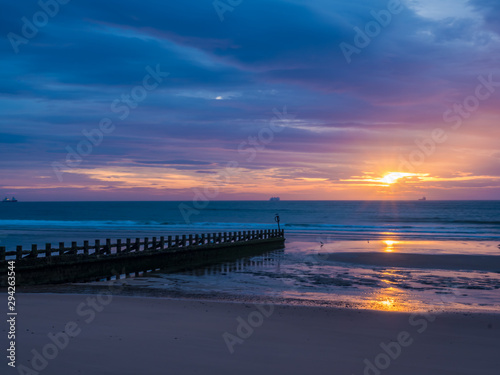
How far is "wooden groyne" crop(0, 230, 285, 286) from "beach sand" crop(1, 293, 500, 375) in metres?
3.92

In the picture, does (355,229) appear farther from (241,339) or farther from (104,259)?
(241,339)

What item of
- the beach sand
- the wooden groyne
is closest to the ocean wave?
the wooden groyne

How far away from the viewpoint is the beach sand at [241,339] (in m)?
8.79

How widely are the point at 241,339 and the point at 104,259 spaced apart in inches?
538

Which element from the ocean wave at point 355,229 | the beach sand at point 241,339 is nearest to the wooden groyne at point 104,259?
the beach sand at point 241,339

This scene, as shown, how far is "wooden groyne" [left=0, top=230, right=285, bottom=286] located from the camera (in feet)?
61.0

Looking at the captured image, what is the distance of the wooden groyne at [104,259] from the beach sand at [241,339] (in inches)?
154

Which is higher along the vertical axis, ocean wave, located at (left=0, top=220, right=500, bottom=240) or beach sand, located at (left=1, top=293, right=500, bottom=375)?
beach sand, located at (left=1, top=293, right=500, bottom=375)

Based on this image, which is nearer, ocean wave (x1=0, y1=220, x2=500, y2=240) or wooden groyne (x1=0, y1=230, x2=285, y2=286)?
wooden groyne (x1=0, y1=230, x2=285, y2=286)

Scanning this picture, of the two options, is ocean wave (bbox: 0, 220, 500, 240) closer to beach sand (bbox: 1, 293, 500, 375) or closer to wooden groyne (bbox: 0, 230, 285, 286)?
wooden groyne (bbox: 0, 230, 285, 286)

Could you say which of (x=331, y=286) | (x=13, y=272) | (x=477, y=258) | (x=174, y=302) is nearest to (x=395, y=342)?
(x=174, y=302)

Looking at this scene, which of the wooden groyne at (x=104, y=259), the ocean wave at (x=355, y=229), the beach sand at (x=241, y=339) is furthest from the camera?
the ocean wave at (x=355, y=229)

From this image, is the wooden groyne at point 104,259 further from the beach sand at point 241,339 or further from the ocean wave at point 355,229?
the ocean wave at point 355,229

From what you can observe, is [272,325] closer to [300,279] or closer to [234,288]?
[234,288]
